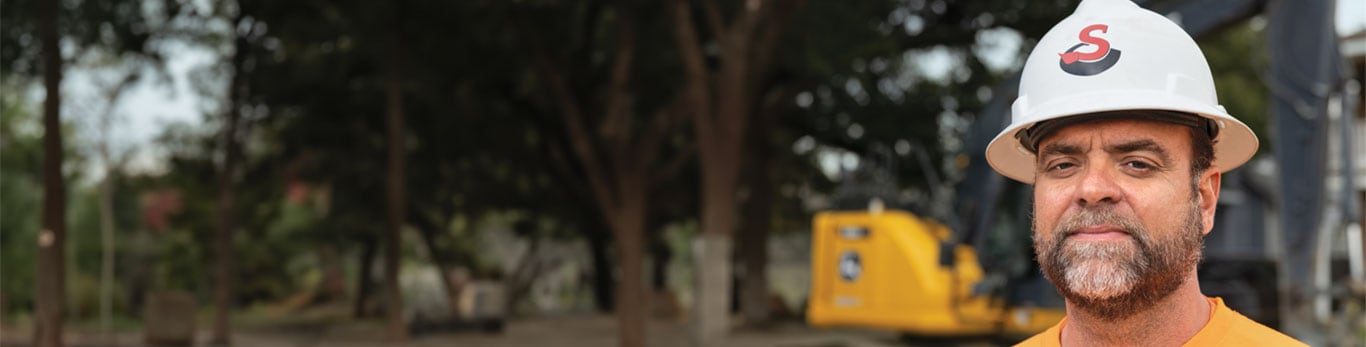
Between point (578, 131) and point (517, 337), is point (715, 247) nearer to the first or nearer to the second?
point (578, 131)

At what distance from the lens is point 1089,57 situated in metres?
1.96

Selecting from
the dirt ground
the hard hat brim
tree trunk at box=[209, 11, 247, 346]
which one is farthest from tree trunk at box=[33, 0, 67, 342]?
the hard hat brim

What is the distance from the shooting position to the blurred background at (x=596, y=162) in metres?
17.7

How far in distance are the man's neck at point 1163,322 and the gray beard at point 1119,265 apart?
0.05 feet

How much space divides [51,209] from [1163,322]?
60.5ft

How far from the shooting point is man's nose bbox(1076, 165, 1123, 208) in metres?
1.94

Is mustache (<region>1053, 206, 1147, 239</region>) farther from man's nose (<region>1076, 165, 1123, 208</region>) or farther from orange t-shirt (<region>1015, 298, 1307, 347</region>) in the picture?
orange t-shirt (<region>1015, 298, 1307, 347</region>)

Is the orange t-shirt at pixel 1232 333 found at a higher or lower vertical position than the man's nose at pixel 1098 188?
lower

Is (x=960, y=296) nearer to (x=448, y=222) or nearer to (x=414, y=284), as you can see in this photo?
(x=448, y=222)

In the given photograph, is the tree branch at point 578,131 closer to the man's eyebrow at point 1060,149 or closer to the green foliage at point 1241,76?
the green foliage at point 1241,76

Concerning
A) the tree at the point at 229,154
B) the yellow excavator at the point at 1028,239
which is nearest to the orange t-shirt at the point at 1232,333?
the yellow excavator at the point at 1028,239

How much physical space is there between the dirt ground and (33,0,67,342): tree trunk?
21.6ft

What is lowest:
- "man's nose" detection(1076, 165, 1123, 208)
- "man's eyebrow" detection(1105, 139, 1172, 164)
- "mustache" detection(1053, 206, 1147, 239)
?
"mustache" detection(1053, 206, 1147, 239)

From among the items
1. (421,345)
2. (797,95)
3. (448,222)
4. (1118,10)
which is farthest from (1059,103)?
(448,222)
